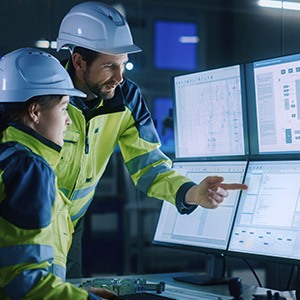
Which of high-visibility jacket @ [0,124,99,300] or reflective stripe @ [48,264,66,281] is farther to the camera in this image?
reflective stripe @ [48,264,66,281]

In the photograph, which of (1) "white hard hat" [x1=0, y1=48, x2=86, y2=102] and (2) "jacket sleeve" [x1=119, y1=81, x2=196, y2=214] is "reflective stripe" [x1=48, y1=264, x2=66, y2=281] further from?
(2) "jacket sleeve" [x1=119, y1=81, x2=196, y2=214]

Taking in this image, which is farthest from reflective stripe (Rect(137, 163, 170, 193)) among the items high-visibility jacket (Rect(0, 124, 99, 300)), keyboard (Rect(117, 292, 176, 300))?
high-visibility jacket (Rect(0, 124, 99, 300))

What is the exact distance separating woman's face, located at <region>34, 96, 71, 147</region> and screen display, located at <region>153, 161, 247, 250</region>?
746 mm

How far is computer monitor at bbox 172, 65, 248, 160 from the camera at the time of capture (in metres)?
2.46

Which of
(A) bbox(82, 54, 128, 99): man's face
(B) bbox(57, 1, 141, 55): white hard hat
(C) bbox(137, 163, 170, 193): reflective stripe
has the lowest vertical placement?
(C) bbox(137, 163, 170, 193): reflective stripe

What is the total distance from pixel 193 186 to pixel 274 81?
42cm

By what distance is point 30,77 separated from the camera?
189 cm

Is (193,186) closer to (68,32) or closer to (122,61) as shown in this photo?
(122,61)

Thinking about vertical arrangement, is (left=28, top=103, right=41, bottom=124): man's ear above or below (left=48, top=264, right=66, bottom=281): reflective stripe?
above

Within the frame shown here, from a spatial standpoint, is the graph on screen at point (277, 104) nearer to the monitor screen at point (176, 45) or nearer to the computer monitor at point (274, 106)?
the computer monitor at point (274, 106)

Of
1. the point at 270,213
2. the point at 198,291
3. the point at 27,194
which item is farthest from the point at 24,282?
the point at 270,213

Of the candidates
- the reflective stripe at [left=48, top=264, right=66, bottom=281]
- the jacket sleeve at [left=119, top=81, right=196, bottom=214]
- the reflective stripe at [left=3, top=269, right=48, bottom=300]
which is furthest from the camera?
the jacket sleeve at [left=119, top=81, right=196, bottom=214]

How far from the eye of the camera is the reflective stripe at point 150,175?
2.61 m

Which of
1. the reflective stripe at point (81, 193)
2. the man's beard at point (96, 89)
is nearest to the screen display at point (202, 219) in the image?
the reflective stripe at point (81, 193)
